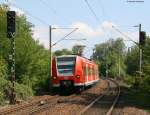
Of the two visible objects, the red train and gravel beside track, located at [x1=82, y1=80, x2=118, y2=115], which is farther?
the red train

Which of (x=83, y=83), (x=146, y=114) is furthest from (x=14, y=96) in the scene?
(x=83, y=83)

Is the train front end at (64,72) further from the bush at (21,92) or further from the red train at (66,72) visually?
the bush at (21,92)

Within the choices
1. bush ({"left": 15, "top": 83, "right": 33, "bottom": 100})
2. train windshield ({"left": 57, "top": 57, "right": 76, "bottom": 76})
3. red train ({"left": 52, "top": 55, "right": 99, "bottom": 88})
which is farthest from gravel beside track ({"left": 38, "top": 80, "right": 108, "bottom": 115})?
train windshield ({"left": 57, "top": 57, "right": 76, "bottom": 76})

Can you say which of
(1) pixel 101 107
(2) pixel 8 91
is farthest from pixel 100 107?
(2) pixel 8 91

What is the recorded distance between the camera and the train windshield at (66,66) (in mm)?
40469

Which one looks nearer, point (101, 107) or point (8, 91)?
point (101, 107)

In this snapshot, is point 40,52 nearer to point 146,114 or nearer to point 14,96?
point 14,96

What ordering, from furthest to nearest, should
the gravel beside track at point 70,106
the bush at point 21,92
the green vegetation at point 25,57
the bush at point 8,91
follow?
1. the green vegetation at point 25,57
2. the bush at point 21,92
3. the bush at point 8,91
4. the gravel beside track at point 70,106

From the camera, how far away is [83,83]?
4241cm

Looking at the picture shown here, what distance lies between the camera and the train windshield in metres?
40.5

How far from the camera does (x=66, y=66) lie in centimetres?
4059

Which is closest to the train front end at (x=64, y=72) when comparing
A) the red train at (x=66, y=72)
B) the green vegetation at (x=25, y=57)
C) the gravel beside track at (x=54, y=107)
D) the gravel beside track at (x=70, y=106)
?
the red train at (x=66, y=72)

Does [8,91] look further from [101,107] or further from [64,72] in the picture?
[64,72]

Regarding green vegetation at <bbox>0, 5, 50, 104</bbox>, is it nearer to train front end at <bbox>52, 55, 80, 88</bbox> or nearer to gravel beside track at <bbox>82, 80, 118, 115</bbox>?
train front end at <bbox>52, 55, 80, 88</bbox>
